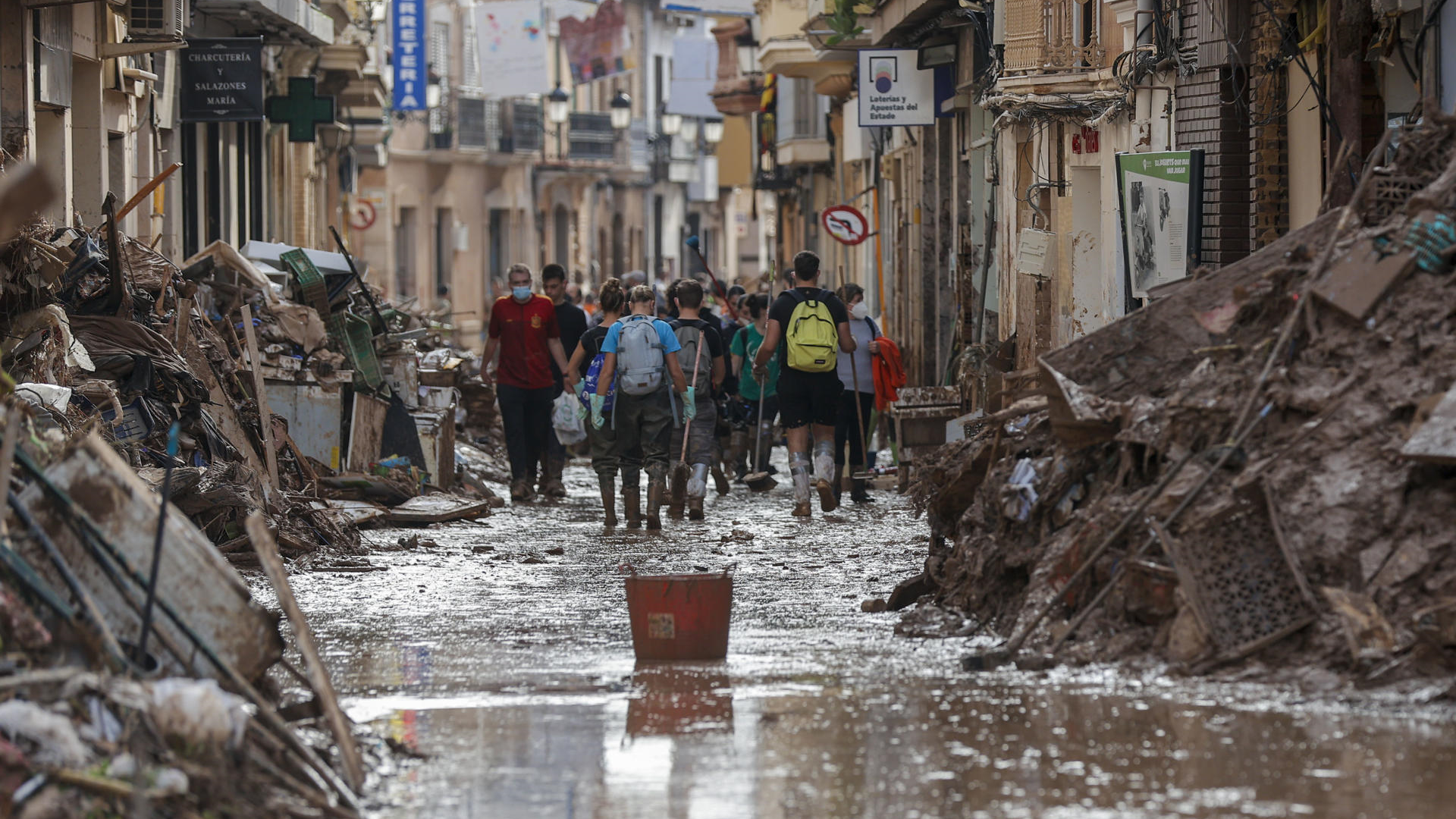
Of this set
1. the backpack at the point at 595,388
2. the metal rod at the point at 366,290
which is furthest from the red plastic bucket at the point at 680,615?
the metal rod at the point at 366,290

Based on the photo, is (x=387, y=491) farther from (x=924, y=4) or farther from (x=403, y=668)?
(x=924, y=4)

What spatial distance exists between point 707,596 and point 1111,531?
5.05 feet

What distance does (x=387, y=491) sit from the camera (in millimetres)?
14594

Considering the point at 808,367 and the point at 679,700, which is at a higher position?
the point at 808,367

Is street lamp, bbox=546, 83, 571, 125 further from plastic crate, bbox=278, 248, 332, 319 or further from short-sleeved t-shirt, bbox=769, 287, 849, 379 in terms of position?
short-sleeved t-shirt, bbox=769, 287, 849, 379

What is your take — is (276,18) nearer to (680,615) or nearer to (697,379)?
(697,379)

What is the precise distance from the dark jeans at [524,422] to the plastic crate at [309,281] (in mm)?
1442

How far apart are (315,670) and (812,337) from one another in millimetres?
8661

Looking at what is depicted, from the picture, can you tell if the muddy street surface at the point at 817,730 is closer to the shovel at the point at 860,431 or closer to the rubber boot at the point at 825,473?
the rubber boot at the point at 825,473

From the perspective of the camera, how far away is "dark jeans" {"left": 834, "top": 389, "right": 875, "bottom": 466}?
52.5 ft

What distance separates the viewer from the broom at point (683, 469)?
14.7m

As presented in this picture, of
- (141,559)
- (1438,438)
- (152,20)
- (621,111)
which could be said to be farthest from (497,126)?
(141,559)

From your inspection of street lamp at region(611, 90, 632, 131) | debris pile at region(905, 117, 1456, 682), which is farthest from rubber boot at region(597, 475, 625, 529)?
street lamp at region(611, 90, 632, 131)

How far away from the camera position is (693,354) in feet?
48.8
